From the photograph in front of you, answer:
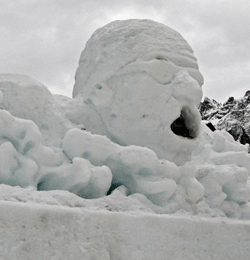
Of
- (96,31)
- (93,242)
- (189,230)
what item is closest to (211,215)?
(189,230)

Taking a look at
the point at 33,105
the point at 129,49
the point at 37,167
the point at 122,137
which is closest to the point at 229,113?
the point at 129,49

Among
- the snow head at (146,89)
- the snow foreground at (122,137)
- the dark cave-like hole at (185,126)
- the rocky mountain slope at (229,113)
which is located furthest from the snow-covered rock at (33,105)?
the rocky mountain slope at (229,113)

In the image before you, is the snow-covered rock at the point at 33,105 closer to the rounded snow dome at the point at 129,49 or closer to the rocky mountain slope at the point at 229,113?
the rounded snow dome at the point at 129,49

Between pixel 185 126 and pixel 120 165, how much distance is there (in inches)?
30.3

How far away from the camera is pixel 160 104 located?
255cm

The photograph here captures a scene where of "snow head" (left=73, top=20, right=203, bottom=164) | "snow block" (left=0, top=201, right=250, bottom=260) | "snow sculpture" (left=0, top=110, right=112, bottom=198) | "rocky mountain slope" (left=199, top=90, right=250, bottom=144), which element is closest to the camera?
"snow block" (left=0, top=201, right=250, bottom=260)

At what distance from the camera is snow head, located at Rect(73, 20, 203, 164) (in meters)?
2.55

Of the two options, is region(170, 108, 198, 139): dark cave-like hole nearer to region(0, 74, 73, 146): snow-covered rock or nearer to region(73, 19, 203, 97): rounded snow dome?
region(73, 19, 203, 97): rounded snow dome

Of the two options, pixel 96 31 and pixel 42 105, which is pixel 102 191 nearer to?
pixel 42 105

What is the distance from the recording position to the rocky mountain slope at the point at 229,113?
1117 cm

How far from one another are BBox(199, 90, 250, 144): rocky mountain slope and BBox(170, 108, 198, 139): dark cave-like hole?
783cm

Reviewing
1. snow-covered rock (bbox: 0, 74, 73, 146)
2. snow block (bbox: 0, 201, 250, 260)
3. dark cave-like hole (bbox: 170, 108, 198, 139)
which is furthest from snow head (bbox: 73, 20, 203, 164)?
snow block (bbox: 0, 201, 250, 260)

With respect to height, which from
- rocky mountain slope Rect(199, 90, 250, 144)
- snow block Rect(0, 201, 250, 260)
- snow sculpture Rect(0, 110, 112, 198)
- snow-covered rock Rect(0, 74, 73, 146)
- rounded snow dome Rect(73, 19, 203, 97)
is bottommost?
snow block Rect(0, 201, 250, 260)

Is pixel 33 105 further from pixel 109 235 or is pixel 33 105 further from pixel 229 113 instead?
pixel 229 113
